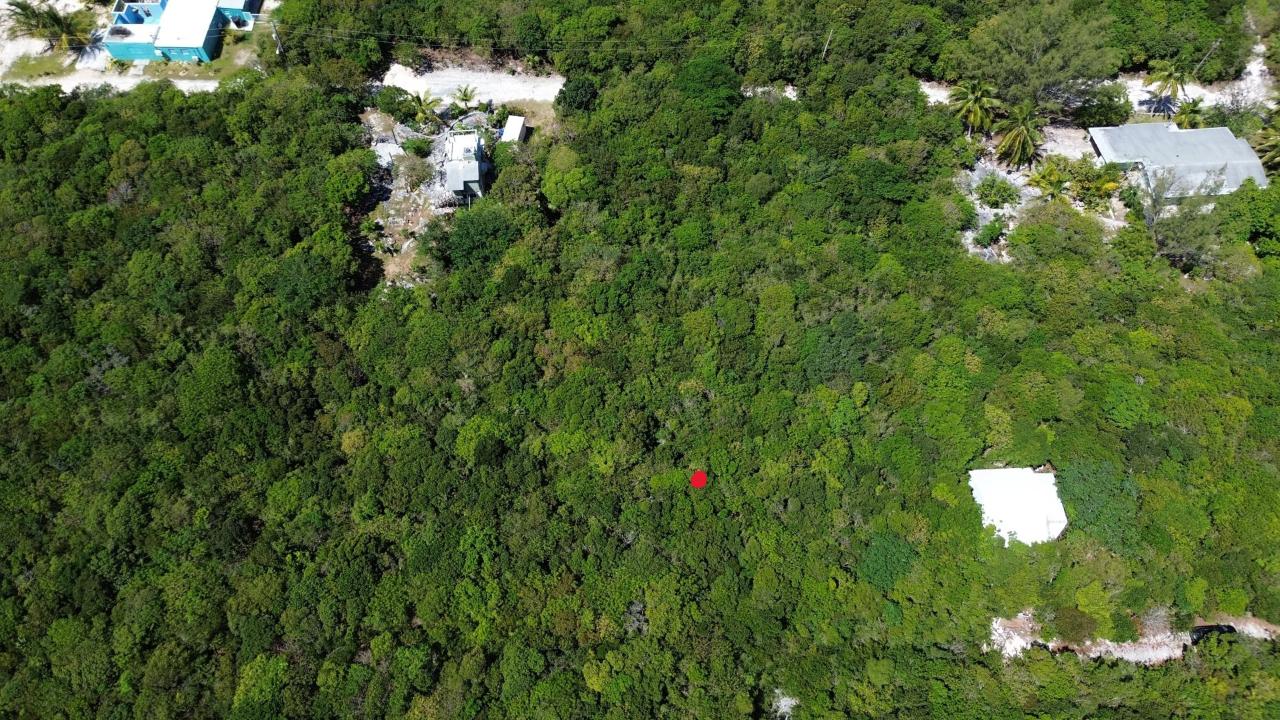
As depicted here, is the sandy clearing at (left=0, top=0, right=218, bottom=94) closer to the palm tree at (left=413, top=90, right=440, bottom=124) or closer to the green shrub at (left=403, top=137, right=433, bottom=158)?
the palm tree at (left=413, top=90, right=440, bottom=124)

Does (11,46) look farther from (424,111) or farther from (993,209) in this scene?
(993,209)

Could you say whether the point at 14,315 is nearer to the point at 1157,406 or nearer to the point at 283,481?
the point at 283,481

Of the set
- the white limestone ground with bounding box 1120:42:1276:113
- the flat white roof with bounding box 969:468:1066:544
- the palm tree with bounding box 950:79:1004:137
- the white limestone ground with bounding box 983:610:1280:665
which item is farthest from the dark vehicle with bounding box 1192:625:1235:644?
the white limestone ground with bounding box 1120:42:1276:113

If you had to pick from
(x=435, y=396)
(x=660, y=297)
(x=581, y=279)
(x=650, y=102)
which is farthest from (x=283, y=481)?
(x=650, y=102)

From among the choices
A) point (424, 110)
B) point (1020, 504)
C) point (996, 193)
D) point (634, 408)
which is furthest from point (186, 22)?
point (1020, 504)

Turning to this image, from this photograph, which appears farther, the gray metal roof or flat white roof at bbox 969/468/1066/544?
the gray metal roof
